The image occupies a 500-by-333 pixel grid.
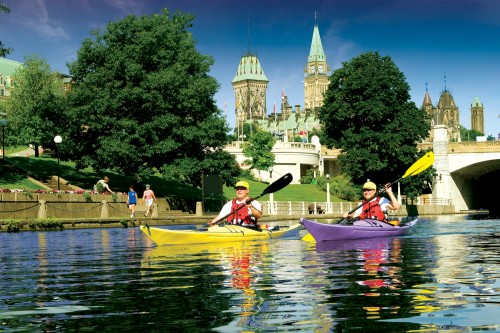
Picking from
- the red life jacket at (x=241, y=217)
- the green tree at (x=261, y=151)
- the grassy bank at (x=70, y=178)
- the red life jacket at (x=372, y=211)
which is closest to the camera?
the red life jacket at (x=241, y=217)

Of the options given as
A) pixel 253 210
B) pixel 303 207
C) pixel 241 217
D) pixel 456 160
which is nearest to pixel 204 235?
pixel 241 217

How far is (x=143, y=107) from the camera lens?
53312 millimetres

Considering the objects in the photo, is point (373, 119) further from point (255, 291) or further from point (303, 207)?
point (255, 291)

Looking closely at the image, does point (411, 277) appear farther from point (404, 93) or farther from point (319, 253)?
point (404, 93)

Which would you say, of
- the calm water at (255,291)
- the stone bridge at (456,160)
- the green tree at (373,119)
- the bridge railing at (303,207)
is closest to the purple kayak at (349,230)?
the calm water at (255,291)

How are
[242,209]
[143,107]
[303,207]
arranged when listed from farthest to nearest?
[303,207]
[143,107]
[242,209]

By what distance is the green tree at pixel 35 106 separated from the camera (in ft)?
180

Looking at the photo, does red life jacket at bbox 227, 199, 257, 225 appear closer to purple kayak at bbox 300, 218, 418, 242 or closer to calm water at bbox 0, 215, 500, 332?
purple kayak at bbox 300, 218, 418, 242

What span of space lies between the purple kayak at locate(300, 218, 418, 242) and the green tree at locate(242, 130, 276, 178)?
79.4 meters

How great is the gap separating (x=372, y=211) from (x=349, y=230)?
189cm

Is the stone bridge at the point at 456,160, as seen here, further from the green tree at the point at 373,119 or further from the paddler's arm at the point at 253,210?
the paddler's arm at the point at 253,210

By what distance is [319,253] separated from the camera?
17.5 metres

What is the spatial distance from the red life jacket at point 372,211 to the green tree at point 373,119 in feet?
150

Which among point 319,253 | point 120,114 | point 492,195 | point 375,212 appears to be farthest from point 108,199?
point 492,195
